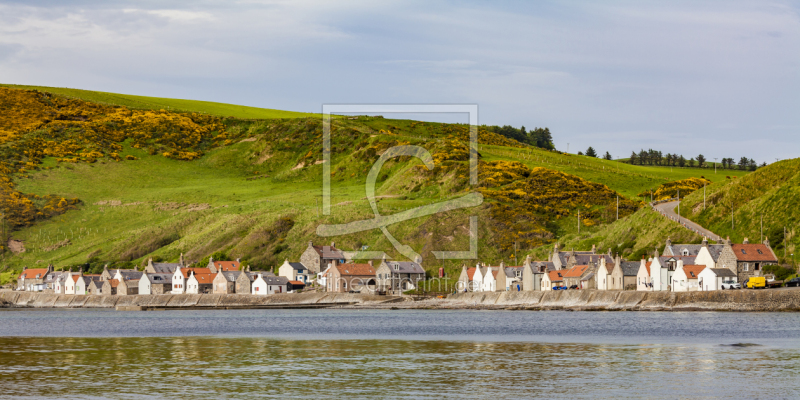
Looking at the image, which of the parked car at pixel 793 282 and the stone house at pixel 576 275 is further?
the stone house at pixel 576 275

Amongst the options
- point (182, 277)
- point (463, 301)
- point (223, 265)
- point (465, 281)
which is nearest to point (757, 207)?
point (463, 301)

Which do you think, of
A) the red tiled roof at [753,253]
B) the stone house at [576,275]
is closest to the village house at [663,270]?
the red tiled roof at [753,253]

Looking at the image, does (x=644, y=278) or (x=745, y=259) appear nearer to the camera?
(x=745, y=259)

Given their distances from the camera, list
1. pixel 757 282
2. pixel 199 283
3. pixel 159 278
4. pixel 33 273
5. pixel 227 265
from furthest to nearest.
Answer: pixel 33 273, pixel 227 265, pixel 159 278, pixel 199 283, pixel 757 282

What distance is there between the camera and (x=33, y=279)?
182m

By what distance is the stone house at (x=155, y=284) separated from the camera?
159125mm

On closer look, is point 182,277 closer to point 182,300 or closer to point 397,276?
point 182,300

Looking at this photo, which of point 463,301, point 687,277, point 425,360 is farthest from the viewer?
point 463,301

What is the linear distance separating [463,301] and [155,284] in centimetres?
6607

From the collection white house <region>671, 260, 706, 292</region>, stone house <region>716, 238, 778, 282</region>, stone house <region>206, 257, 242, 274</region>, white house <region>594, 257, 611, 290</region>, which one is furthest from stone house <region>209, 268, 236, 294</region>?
stone house <region>716, 238, 778, 282</region>

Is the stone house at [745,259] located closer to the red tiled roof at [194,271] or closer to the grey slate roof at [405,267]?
the grey slate roof at [405,267]

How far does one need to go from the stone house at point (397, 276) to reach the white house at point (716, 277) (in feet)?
185

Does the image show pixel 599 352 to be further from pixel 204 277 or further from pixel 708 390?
pixel 204 277

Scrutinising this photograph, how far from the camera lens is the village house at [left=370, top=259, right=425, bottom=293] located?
14609 centimetres
